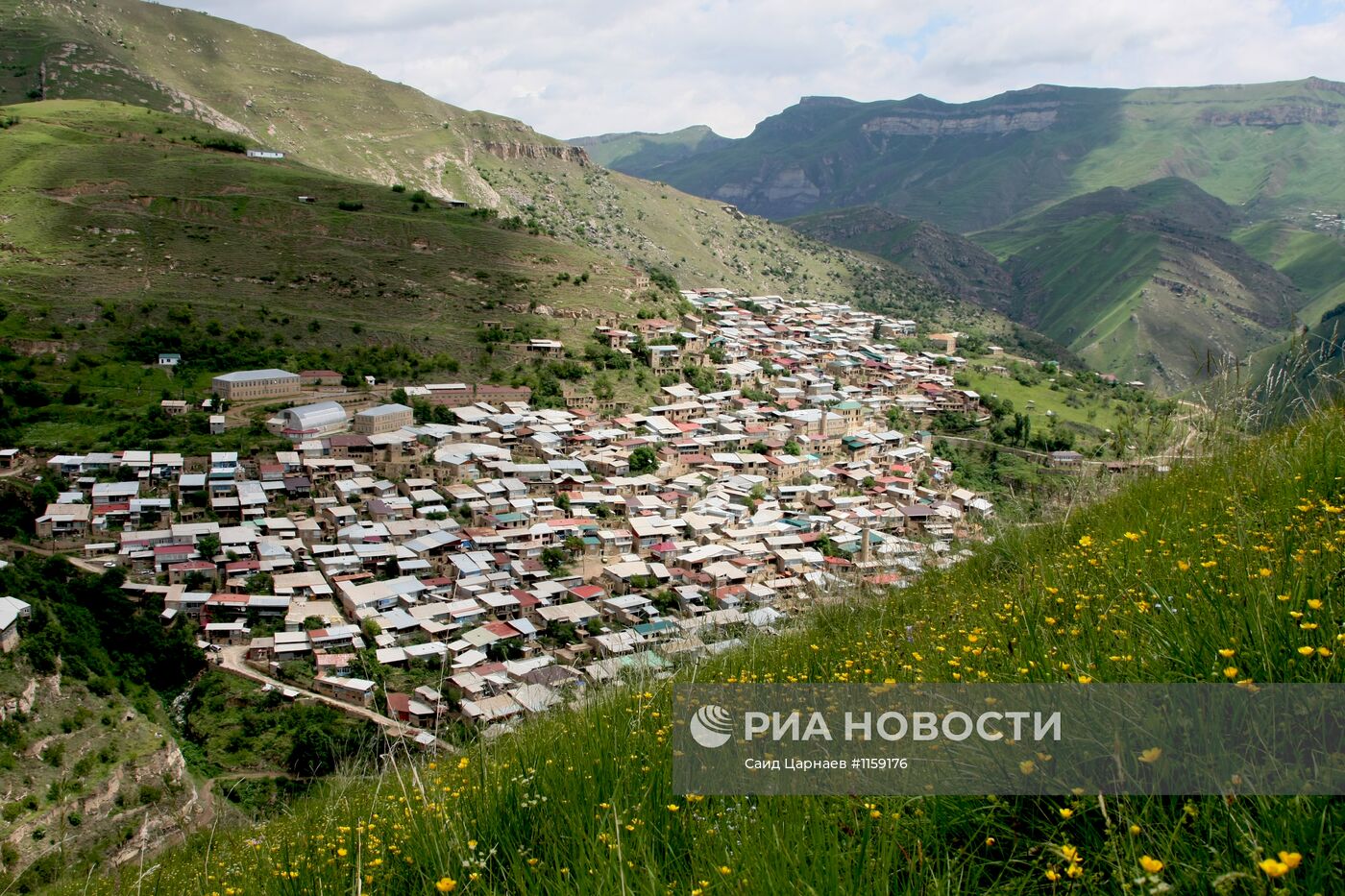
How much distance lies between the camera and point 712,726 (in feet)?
8.24

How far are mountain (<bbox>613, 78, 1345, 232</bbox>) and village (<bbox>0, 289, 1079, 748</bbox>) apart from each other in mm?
128944

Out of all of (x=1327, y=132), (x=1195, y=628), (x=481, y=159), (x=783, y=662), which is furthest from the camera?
(x=1327, y=132)

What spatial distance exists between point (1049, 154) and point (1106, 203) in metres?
54.5

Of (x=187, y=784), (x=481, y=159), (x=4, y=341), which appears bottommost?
(x=187, y=784)

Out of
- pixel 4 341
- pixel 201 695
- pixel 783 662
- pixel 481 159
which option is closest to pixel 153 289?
pixel 4 341

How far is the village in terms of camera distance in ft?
51.3

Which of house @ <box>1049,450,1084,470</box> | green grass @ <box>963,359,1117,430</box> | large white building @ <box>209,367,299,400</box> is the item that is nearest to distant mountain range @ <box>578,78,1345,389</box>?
green grass @ <box>963,359,1117,430</box>

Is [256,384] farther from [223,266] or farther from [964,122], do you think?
[964,122]

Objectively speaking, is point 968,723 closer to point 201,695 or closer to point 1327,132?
point 201,695

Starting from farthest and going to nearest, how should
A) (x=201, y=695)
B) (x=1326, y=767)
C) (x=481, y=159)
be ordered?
(x=481, y=159) → (x=201, y=695) → (x=1326, y=767)

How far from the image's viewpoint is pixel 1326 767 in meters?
1.55

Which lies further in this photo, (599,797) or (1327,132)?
(1327,132)

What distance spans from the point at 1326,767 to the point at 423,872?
6.18ft

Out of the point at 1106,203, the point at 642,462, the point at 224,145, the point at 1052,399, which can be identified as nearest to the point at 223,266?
the point at 224,145
